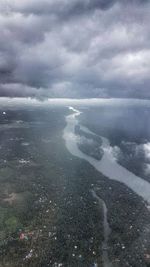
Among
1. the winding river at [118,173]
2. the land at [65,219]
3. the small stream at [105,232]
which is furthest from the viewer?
the winding river at [118,173]

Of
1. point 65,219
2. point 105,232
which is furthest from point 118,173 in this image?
point 105,232

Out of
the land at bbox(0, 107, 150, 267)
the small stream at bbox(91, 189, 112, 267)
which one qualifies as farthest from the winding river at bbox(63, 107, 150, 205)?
the small stream at bbox(91, 189, 112, 267)

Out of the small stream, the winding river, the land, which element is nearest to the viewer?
the small stream

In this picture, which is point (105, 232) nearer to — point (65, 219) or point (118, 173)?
point (65, 219)

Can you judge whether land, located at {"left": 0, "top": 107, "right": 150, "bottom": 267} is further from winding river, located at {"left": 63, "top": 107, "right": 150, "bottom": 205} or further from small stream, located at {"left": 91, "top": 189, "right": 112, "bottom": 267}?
winding river, located at {"left": 63, "top": 107, "right": 150, "bottom": 205}

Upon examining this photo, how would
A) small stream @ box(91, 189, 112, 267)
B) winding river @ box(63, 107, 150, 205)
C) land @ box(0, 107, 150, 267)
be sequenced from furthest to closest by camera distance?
winding river @ box(63, 107, 150, 205) → land @ box(0, 107, 150, 267) → small stream @ box(91, 189, 112, 267)

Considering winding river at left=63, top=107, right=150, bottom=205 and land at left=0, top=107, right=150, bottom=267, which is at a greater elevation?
land at left=0, top=107, right=150, bottom=267

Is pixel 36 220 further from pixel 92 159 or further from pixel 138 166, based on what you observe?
pixel 92 159

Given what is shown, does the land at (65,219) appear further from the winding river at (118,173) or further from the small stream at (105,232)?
the winding river at (118,173)

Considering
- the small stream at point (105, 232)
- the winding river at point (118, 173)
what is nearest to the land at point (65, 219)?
the small stream at point (105, 232)

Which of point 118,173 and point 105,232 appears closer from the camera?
point 105,232

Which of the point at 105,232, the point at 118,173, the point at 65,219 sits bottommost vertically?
the point at 118,173

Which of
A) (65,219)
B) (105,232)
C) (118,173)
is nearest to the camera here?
(105,232)
